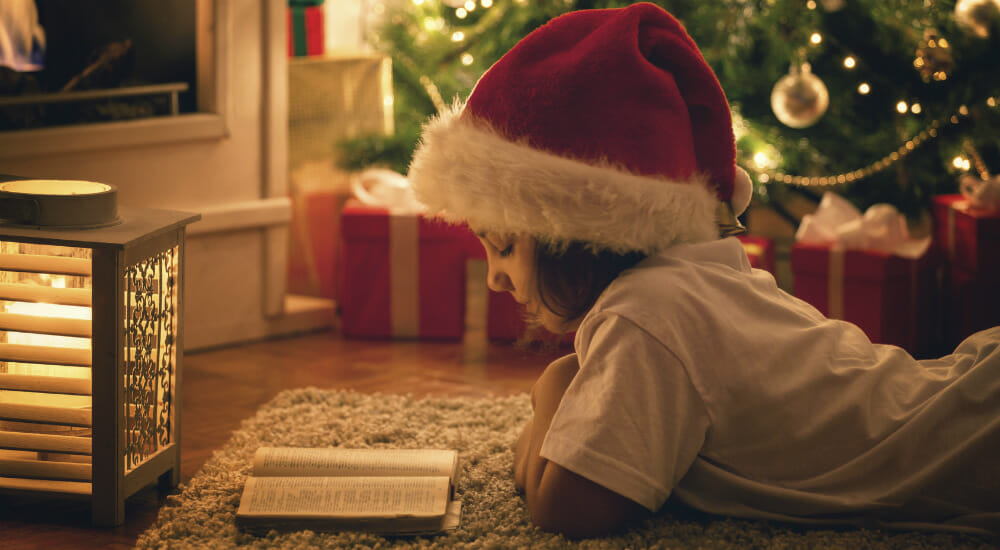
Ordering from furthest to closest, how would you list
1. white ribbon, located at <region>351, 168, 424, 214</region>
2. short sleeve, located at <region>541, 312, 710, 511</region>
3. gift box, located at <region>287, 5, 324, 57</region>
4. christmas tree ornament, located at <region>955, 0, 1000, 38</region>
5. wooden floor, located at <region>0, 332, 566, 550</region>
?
gift box, located at <region>287, 5, 324, 57</region>
white ribbon, located at <region>351, 168, 424, 214</region>
christmas tree ornament, located at <region>955, 0, 1000, 38</region>
wooden floor, located at <region>0, 332, 566, 550</region>
short sleeve, located at <region>541, 312, 710, 511</region>

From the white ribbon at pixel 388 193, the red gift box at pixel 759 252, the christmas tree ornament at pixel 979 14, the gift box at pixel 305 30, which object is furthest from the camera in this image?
the gift box at pixel 305 30

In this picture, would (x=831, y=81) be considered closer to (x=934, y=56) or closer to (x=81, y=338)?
(x=934, y=56)

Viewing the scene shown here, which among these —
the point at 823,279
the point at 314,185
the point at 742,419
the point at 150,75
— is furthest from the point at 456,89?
the point at 742,419

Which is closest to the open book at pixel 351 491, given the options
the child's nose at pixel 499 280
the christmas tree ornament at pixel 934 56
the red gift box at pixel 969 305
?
the child's nose at pixel 499 280

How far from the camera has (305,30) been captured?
8.54 ft

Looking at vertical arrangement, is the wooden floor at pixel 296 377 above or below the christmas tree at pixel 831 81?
below

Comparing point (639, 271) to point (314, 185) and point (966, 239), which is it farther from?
point (314, 185)

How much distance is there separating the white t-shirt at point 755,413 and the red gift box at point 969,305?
3.16 feet

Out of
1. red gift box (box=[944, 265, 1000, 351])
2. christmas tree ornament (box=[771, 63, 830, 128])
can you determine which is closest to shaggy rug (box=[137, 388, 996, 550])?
christmas tree ornament (box=[771, 63, 830, 128])

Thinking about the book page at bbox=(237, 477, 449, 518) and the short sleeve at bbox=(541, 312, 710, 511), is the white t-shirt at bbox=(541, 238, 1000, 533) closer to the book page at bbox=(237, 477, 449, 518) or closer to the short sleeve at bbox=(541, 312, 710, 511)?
the short sleeve at bbox=(541, 312, 710, 511)

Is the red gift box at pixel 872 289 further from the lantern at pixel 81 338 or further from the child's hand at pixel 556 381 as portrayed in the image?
the lantern at pixel 81 338

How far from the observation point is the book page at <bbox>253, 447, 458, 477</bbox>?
4.11 ft

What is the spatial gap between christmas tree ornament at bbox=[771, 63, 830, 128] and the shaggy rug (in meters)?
0.85

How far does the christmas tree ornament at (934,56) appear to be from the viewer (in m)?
2.09
